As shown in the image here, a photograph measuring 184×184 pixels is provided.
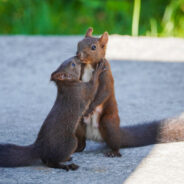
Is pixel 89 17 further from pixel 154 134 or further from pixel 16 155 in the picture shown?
pixel 16 155

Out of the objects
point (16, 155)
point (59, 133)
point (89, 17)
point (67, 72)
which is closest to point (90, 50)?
point (67, 72)

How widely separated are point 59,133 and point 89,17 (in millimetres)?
6579

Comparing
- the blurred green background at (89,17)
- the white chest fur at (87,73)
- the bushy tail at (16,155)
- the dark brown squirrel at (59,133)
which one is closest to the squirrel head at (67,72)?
the dark brown squirrel at (59,133)

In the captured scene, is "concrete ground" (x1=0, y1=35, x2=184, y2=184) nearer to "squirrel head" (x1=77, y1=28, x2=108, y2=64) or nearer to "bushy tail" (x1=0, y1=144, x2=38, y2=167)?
"bushy tail" (x1=0, y1=144, x2=38, y2=167)

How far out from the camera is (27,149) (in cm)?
335

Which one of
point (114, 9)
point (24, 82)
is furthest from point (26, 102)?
point (114, 9)

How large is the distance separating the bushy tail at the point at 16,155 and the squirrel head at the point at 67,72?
0.51 m

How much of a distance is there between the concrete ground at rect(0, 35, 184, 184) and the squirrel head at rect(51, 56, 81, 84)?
24.1 inches

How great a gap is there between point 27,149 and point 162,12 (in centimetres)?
715

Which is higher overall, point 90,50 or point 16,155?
point 90,50

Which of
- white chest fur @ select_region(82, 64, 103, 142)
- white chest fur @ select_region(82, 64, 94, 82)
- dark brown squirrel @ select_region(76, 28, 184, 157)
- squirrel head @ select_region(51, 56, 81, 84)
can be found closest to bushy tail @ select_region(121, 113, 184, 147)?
dark brown squirrel @ select_region(76, 28, 184, 157)

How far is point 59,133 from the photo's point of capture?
10.8 ft

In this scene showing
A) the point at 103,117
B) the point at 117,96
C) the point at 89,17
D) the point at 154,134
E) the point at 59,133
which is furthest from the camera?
the point at 89,17

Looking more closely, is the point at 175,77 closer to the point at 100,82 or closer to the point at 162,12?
→ the point at 100,82
